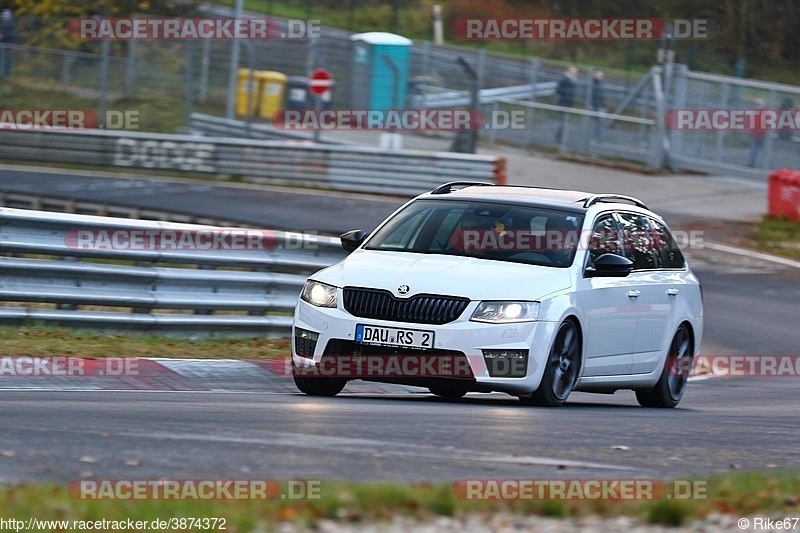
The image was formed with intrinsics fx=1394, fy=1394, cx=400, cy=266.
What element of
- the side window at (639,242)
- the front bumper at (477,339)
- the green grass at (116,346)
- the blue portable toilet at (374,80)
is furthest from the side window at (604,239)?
the blue portable toilet at (374,80)

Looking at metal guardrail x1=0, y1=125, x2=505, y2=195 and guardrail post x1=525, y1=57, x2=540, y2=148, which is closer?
metal guardrail x1=0, y1=125, x2=505, y2=195

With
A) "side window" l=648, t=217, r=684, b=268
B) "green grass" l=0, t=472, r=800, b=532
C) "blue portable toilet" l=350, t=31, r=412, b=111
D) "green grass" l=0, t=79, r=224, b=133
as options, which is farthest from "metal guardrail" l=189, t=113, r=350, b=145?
"green grass" l=0, t=472, r=800, b=532

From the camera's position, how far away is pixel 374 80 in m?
32.2

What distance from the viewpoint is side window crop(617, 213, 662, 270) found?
1076cm

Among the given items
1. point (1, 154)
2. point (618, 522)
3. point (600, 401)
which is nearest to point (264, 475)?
point (618, 522)

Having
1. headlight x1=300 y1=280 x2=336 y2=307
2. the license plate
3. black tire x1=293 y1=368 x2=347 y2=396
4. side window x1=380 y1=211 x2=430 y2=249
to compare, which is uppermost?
side window x1=380 y1=211 x2=430 y2=249

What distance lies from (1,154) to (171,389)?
2063 centimetres

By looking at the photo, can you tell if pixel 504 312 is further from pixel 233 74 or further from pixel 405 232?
pixel 233 74

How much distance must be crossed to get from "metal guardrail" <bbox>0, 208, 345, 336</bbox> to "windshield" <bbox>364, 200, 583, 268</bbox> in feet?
9.38

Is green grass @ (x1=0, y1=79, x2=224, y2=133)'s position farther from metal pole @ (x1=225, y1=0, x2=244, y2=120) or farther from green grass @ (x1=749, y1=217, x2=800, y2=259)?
green grass @ (x1=749, y1=217, x2=800, y2=259)

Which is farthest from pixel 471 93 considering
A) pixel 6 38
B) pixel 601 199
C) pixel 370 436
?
pixel 370 436

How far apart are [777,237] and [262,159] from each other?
10.4 m

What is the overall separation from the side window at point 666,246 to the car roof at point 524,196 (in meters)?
0.44

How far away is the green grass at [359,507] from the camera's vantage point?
506 centimetres
